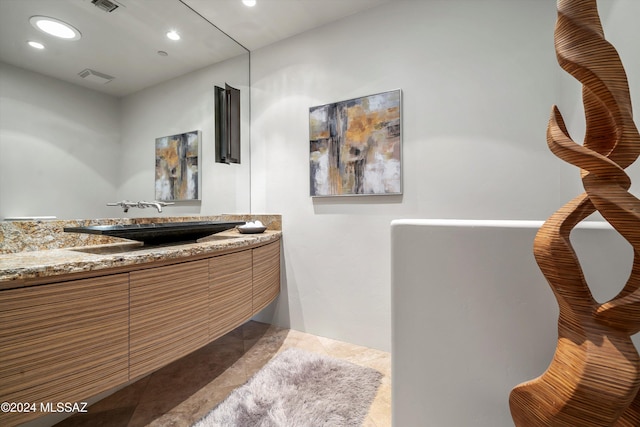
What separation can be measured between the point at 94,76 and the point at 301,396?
6.94 ft

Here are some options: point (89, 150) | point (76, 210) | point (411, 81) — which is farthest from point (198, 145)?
point (411, 81)

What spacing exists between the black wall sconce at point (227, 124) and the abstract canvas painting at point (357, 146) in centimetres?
79

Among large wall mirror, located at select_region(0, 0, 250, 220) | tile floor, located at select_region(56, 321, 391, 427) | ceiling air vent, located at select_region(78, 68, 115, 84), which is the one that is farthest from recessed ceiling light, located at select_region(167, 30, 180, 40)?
tile floor, located at select_region(56, 321, 391, 427)

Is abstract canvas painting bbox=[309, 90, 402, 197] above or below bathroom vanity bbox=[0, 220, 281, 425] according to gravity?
above

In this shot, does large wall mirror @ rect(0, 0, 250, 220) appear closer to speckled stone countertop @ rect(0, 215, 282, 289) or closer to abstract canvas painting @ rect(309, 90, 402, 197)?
speckled stone countertop @ rect(0, 215, 282, 289)

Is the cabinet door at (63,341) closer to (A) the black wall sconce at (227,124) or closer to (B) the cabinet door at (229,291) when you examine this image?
(B) the cabinet door at (229,291)

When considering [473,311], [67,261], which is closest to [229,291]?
[67,261]

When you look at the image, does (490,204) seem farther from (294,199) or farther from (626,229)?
(294,199)

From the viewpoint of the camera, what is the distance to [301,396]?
55.4 inches

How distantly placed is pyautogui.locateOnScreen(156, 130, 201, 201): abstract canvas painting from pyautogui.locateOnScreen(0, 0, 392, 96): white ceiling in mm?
401

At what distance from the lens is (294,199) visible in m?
2.30

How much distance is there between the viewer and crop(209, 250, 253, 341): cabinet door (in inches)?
55.0

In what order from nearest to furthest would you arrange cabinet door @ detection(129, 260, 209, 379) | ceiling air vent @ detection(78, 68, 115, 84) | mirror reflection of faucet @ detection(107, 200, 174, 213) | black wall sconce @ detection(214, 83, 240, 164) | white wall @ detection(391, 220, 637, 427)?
white wall @ detection(391, 220, 637, 427)
cabinet door @ detection(129, 260, 209, 379)
ceiling air vent @ detection(78, 68, 115, 84)
mirror reflection of faucet @ detection(107, 200, 174, 213)
black wall sconce @ detection(214, 83, 240, 164)

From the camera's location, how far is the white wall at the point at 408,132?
1549 mm
